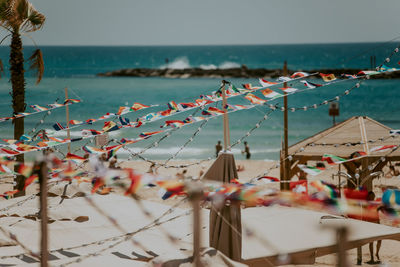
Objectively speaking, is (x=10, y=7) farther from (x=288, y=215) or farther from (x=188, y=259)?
(x=188, y=259)

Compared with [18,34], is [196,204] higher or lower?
lower

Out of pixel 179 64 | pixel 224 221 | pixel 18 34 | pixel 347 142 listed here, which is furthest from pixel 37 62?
pixel 179 64

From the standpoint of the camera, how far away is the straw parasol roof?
12898 mm

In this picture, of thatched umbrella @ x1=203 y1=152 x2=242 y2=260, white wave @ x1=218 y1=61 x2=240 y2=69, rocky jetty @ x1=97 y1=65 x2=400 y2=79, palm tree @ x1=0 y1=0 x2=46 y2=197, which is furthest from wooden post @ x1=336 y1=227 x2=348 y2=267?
white wave @ x1=218 y1=61 x2=240 y2=69

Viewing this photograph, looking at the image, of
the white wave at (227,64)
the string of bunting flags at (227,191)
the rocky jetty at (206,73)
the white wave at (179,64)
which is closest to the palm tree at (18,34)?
the string of bunting flags at (227,191)

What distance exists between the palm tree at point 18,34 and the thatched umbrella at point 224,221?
29.1 feet

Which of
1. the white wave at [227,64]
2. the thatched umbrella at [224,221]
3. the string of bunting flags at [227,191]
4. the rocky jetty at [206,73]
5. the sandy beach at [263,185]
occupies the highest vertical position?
the white wave at [227,64]

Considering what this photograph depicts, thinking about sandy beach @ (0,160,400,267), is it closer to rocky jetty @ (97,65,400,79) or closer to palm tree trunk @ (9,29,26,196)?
palm tree trunk @ (9,29,26,196)

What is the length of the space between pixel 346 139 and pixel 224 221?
326 inches

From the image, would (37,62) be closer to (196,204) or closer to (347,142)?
(347,142)

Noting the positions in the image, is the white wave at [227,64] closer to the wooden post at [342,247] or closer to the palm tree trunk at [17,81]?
the palm tree trunk at [17,81]

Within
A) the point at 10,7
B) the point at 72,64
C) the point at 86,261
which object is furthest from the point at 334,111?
the point at 72,64

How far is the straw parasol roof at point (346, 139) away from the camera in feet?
42.3

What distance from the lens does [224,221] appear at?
6.18 m
